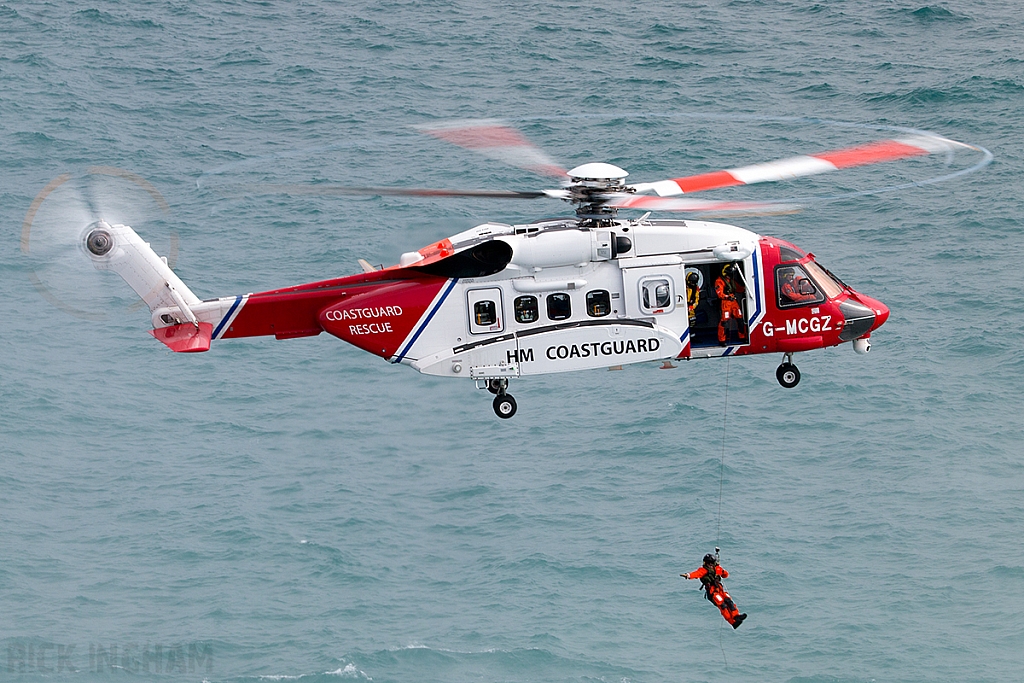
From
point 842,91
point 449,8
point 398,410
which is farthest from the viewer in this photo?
point 449,8

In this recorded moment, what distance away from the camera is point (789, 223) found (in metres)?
78.2

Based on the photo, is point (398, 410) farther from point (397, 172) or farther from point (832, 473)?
point (832, 473)

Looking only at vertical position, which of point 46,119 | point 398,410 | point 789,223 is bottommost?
point 398,410

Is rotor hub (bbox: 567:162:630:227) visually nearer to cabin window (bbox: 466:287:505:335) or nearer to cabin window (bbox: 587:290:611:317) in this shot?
cabin window (bbox: 587:290:611:317)

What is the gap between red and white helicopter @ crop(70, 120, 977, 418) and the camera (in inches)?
1161

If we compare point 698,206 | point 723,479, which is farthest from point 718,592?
point 723,479

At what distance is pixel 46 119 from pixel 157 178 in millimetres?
12550

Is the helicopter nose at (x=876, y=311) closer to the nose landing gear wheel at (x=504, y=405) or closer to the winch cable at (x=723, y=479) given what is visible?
the nose landing gear wheel at (x=504, y=405)

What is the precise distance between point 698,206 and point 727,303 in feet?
10.6

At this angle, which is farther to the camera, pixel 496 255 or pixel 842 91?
pixel 842 91

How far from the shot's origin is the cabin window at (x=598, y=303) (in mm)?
29703

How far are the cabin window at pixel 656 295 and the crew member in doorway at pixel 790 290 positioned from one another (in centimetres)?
280

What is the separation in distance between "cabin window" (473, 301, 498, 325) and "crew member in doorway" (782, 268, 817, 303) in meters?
6.62

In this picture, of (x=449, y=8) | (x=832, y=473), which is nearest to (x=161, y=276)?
(x=832, y=473)
